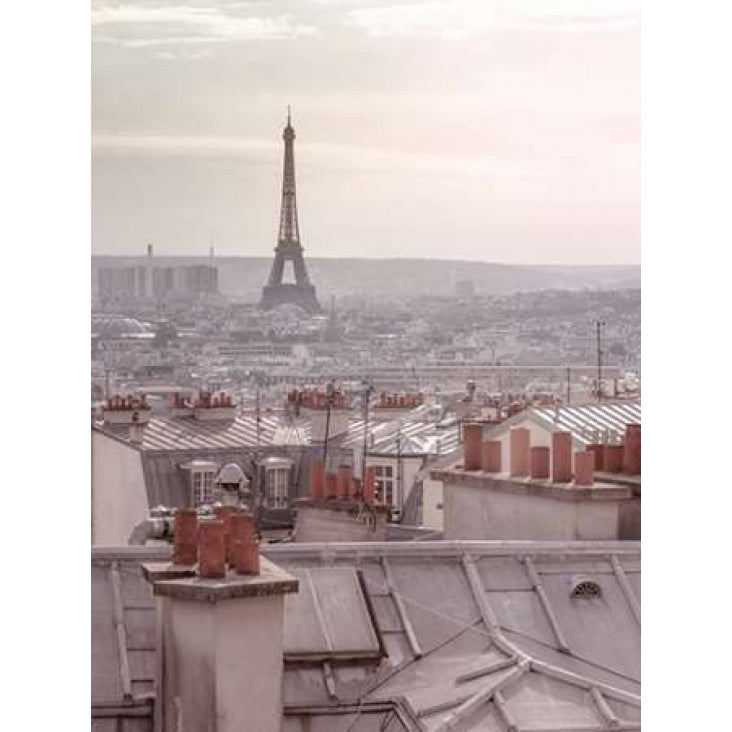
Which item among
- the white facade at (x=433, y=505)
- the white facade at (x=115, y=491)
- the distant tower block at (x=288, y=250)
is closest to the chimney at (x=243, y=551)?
the white facade at (x=115, y=491)

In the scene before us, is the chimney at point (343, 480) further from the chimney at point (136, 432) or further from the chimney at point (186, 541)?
the chimney at point (186, 541)

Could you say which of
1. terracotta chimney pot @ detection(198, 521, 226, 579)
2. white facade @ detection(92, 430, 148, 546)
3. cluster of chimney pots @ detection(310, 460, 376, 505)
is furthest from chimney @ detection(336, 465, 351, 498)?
terracotta chimney pot @ detection(198, 521, 226, 579)

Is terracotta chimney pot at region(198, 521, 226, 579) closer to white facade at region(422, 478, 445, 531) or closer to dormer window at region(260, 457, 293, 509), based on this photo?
dormer window at region(260, 457, 293, 509)

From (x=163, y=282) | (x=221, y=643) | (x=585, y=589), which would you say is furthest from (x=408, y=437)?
(x=221, y=643)

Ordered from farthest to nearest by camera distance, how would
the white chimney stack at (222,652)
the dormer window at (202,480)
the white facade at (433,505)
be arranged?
the white facade at (433,505), the dormer window at (202,480), the white chimney stack at (222,652)

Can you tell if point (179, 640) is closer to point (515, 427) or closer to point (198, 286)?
point (198, 286)
